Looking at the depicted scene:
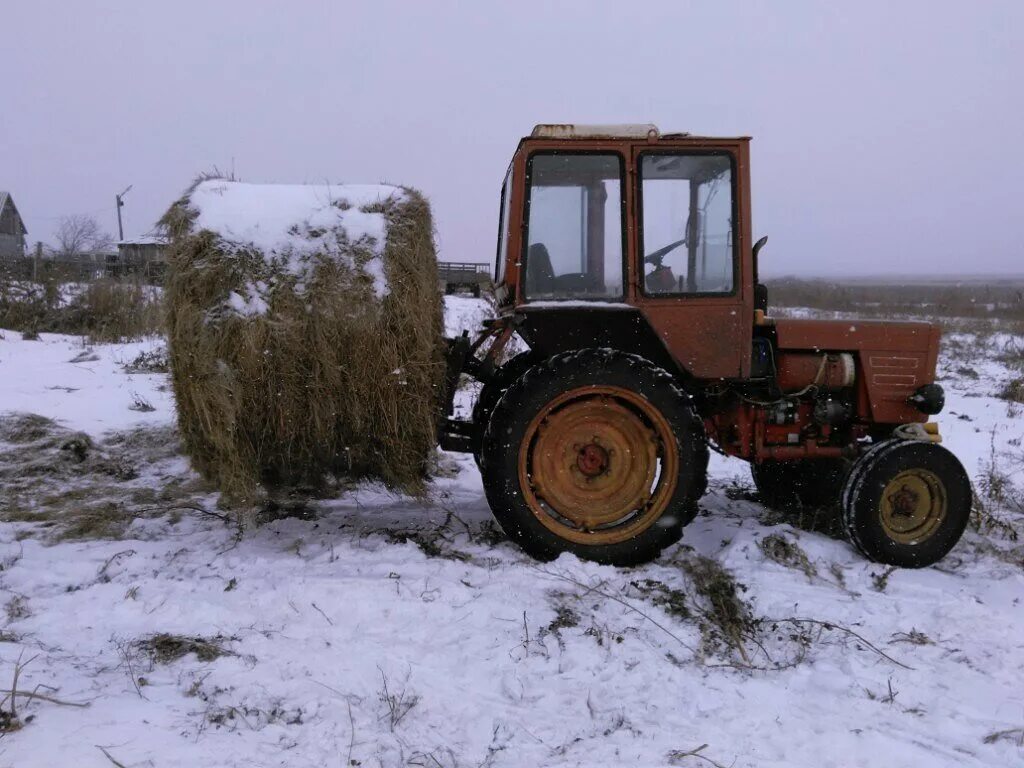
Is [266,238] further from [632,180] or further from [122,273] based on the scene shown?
[122,273]

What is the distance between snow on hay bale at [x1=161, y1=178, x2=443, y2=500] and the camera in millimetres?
3277

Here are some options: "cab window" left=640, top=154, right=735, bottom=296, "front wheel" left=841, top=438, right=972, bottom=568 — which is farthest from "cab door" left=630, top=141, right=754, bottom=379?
"front wheel" left=841, top=438, right=972, bottom=568

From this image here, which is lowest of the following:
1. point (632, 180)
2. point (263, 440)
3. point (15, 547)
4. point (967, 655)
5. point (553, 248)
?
point (967, 655)

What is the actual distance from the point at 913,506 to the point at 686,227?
2.03 m

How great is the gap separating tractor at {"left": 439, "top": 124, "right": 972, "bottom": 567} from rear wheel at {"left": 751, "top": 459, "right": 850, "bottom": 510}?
1.70 feet

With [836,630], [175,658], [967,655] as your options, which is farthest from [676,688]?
[175,658]

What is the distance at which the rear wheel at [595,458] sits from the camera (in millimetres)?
3518

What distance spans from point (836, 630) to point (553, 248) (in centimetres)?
231

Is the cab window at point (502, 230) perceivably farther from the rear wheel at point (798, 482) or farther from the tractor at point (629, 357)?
the rear wheel at point (798, 482)

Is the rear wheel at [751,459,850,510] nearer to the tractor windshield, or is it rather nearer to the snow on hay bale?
the tractor windshield

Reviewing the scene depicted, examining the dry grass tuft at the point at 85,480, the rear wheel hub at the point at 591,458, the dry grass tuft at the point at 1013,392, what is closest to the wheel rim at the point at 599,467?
the rear wheel hub at the point at 591,458

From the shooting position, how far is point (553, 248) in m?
3.74

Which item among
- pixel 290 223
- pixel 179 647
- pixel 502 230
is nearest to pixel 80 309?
pixel 502 230

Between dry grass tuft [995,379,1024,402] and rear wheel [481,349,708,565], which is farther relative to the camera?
dry grass tuft [995,379,1024,402]
